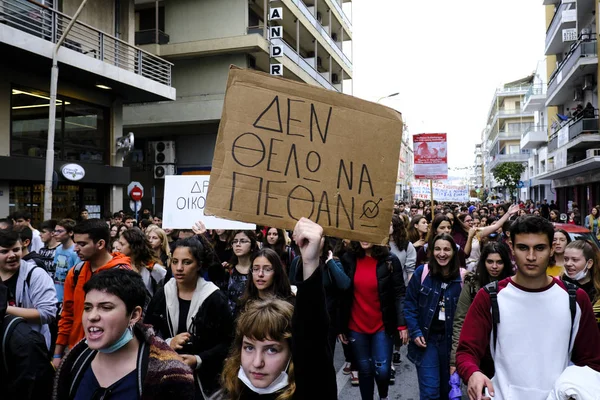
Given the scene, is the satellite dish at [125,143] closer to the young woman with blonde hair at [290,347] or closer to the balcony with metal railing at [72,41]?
the balcony with metal railing at [72,41]

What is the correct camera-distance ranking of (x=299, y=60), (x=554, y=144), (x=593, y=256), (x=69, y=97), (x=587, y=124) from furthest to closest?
(x=554, y=144)
(x=299, y=60)
(x=587, y=124)
(x=69, y=97)
(x=593, y=256)

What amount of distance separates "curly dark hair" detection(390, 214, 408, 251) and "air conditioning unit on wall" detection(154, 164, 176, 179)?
20.4m

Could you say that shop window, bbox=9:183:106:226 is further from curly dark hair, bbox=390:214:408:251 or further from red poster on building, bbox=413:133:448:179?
curly dark hair, bbox=390:214:408:251

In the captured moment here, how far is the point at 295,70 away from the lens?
2502cm

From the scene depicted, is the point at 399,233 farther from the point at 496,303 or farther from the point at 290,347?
the point at 290,347

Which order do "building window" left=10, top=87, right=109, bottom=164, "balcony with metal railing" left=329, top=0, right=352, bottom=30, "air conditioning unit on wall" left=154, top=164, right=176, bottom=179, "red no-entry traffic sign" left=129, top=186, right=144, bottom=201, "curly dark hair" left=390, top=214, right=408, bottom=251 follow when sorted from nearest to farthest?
"curly dark hair" left=390, top=214, right=408, bottom=251, "building window" left=10, top=87, right=109, bottom=164, "red no-entry traffic sign" left=129, top=186, right=144, bottom=201, "air conditioning unit on wall" left=154, top=164, right=176, bottom=179, "balcony with metal railing" left=329, top=0, right=352, bottom=30

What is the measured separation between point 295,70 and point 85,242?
867 inches

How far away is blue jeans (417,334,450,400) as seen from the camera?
4.38 m

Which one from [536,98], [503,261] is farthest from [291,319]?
[536,98]

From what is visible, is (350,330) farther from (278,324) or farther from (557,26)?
(557,26)

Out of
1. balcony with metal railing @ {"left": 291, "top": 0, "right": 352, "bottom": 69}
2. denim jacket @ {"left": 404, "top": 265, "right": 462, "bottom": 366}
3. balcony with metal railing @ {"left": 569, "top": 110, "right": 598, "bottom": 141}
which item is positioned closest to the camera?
denim jacket @ {"left": 404, "top": 265, "right": 462, "bottom": 366}

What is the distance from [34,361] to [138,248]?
309cm

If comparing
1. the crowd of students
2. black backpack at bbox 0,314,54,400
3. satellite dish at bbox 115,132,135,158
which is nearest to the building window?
satellite dish at bbox 115,132,135,158

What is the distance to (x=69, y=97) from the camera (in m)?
16.0
